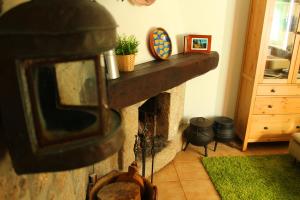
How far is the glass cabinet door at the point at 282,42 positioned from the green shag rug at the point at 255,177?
866 mm

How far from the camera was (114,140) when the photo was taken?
0.75m

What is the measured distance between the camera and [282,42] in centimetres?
255

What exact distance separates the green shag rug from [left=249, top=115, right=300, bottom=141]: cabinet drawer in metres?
0.23

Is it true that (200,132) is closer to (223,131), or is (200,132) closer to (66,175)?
(223,131)

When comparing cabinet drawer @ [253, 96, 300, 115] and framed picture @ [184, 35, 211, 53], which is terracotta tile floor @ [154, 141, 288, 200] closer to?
cabinet drawer @ [253, 96, 300, 115]

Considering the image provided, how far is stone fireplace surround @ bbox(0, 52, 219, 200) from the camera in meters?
0.83

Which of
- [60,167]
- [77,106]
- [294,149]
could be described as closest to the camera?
[60,167]

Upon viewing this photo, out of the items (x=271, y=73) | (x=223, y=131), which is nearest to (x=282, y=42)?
Result: (x=271, y=73)

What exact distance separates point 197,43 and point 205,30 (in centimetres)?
28

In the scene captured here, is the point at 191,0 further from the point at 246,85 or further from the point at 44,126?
the point at 44,126

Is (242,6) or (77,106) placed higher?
(242,6)

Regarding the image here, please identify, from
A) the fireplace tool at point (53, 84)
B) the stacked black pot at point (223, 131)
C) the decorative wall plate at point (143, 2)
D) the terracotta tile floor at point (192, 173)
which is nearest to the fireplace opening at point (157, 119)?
the terracotta tile floor at point (192, 173)

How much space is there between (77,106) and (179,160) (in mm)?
1991

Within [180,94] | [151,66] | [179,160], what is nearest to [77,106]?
[151,66]
